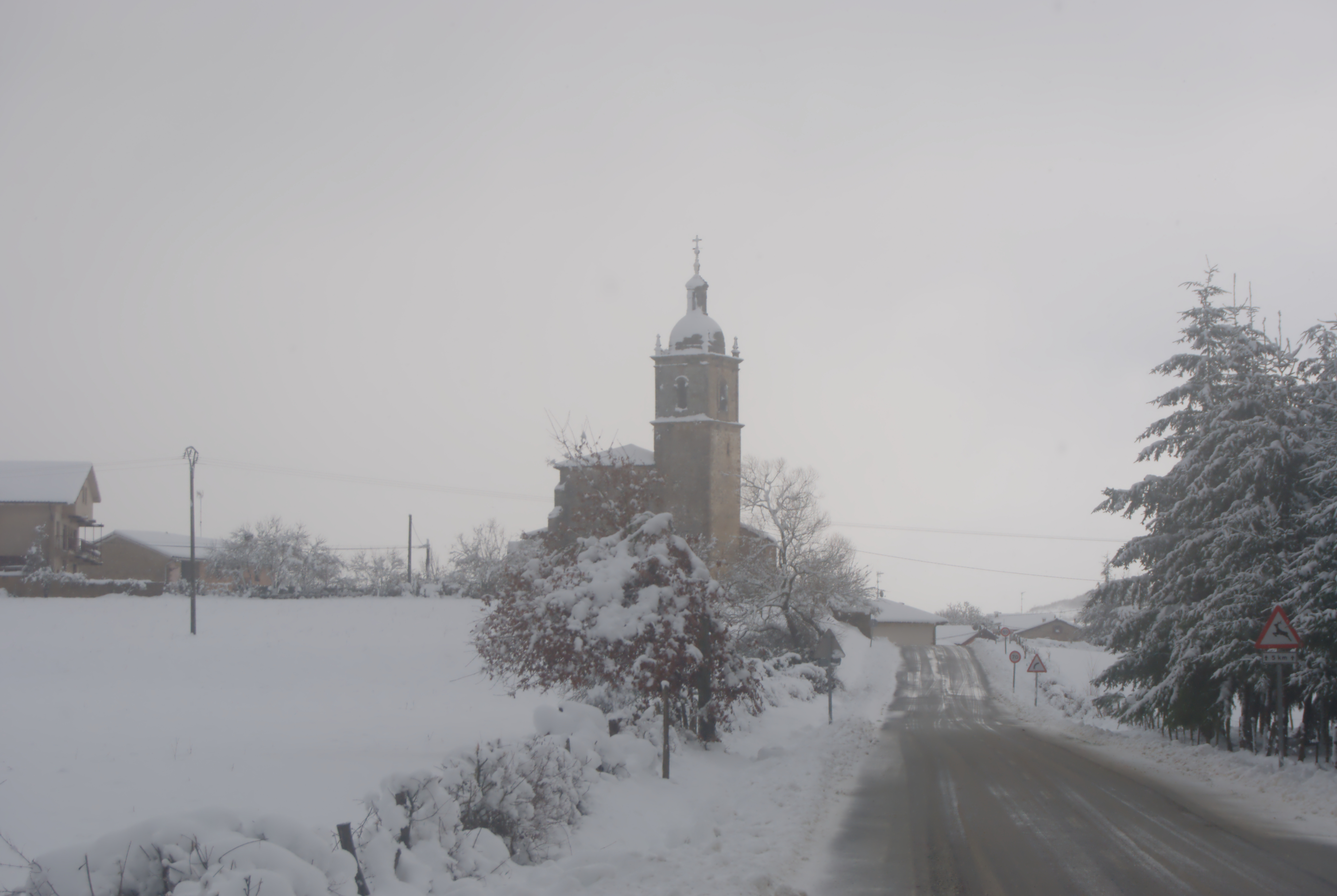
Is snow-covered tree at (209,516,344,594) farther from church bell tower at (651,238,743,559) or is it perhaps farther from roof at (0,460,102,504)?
church bell tower at (651,238,743,559)

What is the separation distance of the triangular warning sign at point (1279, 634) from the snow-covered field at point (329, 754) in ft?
22.4

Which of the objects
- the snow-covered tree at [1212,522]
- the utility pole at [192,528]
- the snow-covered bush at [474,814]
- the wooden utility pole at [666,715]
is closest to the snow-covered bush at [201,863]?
the snow-covered bush at [474,814]

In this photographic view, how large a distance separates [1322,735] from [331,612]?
126ft

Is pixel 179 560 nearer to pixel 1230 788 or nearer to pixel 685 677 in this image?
pixel 685 677

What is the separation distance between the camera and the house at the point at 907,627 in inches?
3452

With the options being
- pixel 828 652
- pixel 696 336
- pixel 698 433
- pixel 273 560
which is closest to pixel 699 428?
pixel 698 433

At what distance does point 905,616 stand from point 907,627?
129cm

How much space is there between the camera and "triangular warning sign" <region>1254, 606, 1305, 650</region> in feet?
45.9

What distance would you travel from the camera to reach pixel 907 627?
293ft

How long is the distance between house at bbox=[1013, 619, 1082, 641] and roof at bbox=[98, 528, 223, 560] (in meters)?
95.6

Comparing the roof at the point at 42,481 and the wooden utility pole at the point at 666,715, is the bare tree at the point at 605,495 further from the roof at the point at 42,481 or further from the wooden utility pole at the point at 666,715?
the roof at the point at 42,481

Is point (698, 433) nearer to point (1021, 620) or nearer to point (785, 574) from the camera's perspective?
point (785, 574)

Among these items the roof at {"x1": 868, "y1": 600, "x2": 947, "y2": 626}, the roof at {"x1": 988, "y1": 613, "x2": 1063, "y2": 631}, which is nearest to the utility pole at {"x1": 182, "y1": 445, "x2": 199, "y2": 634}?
the roof at {"x1": 868, "y1": 600, "x2": 947, "y2": 626}

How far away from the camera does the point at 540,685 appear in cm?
1534
